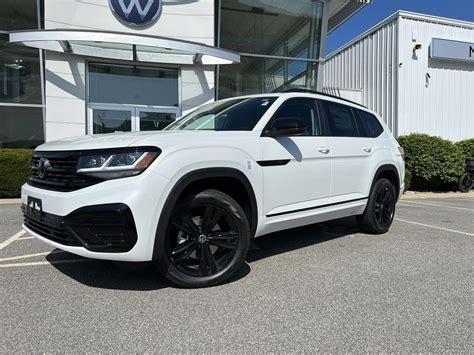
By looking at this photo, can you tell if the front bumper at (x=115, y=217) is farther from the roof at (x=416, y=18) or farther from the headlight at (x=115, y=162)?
the roof at (x=416, y=18)

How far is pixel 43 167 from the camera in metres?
3.57

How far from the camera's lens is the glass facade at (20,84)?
11453 mm

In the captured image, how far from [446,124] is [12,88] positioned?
15.6 metres

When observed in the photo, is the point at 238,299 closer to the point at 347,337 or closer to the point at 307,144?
the point at 347,337

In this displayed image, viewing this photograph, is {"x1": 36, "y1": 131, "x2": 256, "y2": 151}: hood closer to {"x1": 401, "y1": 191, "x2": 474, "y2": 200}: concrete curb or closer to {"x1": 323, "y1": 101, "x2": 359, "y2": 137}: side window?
{"x1": 323, "y1": 101, "x2": 359, "y2": 137}: side window

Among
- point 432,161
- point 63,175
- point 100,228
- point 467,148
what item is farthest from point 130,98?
point 467,148

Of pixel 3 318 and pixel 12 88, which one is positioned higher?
pixel 12 88

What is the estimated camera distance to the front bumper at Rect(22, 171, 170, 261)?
310 cm

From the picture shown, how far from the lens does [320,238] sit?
221 inches

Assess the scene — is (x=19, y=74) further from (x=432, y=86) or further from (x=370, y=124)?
(x=432, y=86)

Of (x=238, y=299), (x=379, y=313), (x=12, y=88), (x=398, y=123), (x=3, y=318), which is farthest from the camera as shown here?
(x=398, y=123)

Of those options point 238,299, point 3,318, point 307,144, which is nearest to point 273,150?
point 307,144

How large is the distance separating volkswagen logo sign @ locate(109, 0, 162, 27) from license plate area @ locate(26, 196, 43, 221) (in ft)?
31.3

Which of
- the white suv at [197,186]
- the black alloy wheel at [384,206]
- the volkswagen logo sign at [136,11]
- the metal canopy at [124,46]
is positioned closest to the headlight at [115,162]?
the white suv at [197,186]
